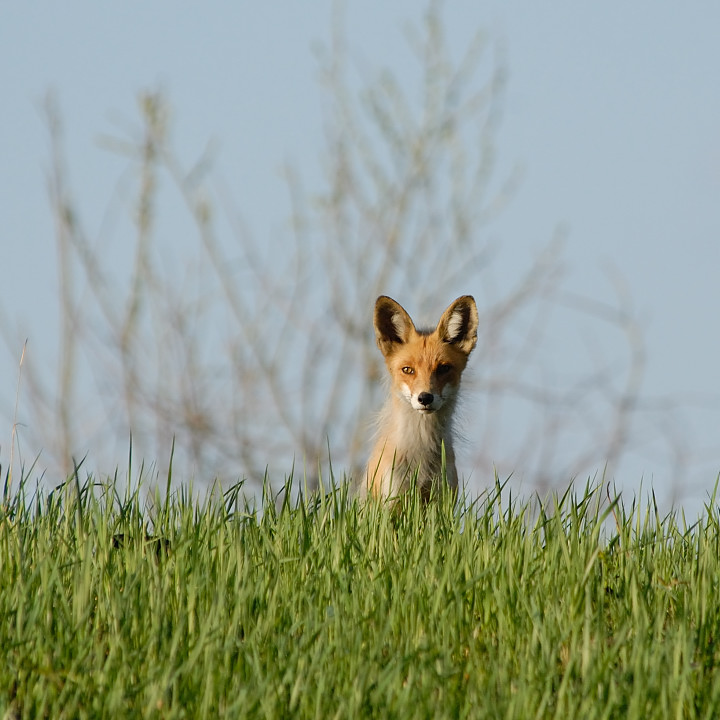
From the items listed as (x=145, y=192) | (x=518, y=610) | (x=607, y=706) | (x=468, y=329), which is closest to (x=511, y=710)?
(x=607, y=706)

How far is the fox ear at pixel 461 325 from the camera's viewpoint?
811 cm

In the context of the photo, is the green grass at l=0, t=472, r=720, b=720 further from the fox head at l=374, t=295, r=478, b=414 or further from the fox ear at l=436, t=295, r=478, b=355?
the fox ear at l=436, t=295, r=478, b=355

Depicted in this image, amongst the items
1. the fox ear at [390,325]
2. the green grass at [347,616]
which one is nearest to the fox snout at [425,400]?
the fox ear at [390,325]

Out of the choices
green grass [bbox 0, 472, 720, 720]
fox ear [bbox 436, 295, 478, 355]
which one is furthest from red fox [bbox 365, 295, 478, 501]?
green grass [bbox 0, 472, 720, 720]

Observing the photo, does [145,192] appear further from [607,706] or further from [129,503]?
[607,706]

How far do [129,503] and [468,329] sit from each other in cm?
358

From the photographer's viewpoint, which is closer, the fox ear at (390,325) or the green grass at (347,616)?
the green grass at (347,616)

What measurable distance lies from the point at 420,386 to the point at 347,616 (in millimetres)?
3740

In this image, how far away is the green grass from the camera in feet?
11.6

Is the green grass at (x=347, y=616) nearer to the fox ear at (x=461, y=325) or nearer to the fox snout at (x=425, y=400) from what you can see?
the fox snout at (x=425, y=400)

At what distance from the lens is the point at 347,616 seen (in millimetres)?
4180

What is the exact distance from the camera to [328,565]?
14.9ft

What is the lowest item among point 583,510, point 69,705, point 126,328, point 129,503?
point 69,705

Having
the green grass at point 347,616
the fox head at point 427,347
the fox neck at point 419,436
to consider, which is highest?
the fox head at point 427,347
